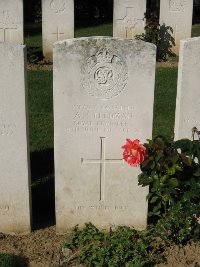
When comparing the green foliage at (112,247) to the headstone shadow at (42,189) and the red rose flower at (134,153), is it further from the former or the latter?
the red rose flower at (134,153)

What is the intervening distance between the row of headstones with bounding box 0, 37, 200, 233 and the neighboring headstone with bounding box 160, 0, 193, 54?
8.52 meters

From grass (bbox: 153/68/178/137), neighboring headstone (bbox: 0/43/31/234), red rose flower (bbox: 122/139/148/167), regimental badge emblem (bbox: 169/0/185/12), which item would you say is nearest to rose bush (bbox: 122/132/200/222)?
red rose flower (bbox: 122/139/148/167)

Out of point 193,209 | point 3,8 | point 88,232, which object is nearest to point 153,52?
point 193,209

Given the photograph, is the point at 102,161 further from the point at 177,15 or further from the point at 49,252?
the point at 177,15

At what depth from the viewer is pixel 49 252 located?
4.32 m

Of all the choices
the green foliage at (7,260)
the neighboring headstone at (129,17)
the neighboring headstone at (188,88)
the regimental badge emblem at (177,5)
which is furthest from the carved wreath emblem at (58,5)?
the green foliage at (7,260)

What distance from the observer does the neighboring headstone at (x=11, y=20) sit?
36.5 ft

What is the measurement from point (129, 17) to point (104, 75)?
8399 mm

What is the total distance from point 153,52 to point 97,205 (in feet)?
4.88

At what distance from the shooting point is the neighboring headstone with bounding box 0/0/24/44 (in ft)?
36.5

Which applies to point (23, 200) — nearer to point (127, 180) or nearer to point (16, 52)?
point (127, 180)

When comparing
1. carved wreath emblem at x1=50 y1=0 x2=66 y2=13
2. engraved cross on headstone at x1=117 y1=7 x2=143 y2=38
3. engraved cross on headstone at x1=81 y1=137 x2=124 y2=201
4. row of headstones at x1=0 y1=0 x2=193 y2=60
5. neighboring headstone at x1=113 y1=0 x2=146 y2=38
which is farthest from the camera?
engraved cross on headstone at x1=117 y1=7 x2=143 y2=38

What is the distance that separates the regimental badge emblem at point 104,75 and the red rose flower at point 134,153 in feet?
1.70

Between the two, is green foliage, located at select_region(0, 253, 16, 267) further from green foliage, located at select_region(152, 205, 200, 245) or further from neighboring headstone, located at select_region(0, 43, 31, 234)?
green foliage, located at select_region(152, 205, 200, 245)
